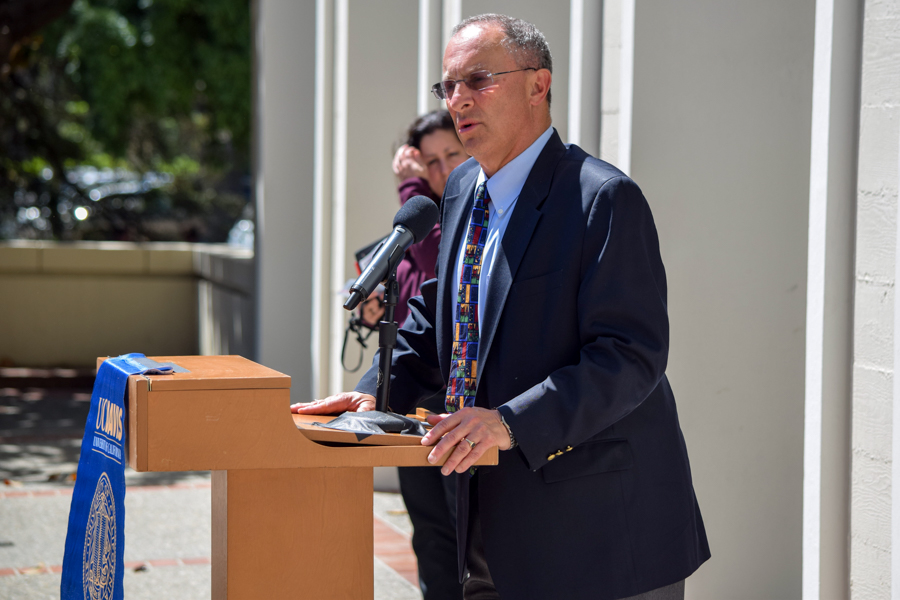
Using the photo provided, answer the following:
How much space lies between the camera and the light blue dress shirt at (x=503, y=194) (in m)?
2.48

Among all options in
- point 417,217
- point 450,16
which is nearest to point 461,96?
point 417,217

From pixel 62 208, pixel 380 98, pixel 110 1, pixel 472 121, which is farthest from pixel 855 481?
pixel 110 1

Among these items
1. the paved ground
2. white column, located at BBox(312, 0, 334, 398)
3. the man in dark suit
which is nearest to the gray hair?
the man in dark suit

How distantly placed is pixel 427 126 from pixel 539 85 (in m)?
1.92

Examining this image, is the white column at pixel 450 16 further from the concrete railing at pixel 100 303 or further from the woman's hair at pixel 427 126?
the concrete railing at pixel 100 303

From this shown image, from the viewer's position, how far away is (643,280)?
2.22 metres

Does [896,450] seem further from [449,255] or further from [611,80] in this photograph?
[611,80]

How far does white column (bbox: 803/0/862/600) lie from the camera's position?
8.73 feet

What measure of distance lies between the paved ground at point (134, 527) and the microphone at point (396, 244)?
3060 millimetres

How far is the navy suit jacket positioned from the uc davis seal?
2.82ft

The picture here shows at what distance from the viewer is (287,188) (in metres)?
8.67

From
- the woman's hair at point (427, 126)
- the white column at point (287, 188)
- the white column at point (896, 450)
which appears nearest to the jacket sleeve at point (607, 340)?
the white column at point (896, 450)

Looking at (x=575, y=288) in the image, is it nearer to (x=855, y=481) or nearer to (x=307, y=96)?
(x=855, y=481)

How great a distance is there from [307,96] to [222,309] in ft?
12.1
